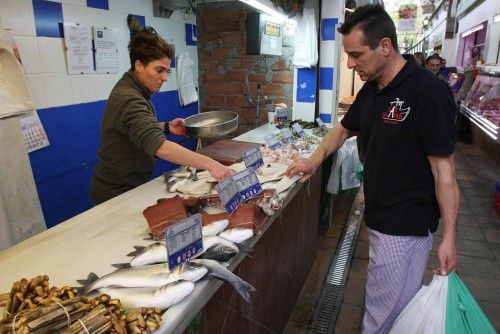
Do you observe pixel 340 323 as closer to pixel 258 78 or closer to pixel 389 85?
pixel 389 85

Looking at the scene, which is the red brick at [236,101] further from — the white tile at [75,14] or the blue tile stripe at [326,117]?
the white tile at [75,14]

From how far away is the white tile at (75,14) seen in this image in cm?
338

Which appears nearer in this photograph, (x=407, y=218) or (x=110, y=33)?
(x=407, y=218)

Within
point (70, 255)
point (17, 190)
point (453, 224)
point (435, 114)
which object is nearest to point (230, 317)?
point (70, 255)

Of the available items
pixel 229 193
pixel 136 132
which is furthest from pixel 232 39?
pixel 229 193

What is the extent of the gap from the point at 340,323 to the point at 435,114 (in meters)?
1.96

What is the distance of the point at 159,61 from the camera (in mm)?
2451

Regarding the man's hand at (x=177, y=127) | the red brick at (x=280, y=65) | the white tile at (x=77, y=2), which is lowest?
the man's hand at (x=177, y=127)

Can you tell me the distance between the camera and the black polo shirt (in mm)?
1835

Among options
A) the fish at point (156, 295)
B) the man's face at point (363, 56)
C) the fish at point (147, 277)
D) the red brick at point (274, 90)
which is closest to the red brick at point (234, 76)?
the red brick at point (274, 90)

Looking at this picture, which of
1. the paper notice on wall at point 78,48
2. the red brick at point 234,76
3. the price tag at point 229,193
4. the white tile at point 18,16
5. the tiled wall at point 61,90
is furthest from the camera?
the red brick at point 234,76

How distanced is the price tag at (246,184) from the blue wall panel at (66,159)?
7.21 ft

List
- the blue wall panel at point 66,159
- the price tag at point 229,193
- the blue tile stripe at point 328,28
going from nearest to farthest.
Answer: the price tag at point 229,193, the blue wall panel at point 66,159, the blue tile stripe at point 328,28

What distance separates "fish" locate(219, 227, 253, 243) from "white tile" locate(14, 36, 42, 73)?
Result: 2504 mm
